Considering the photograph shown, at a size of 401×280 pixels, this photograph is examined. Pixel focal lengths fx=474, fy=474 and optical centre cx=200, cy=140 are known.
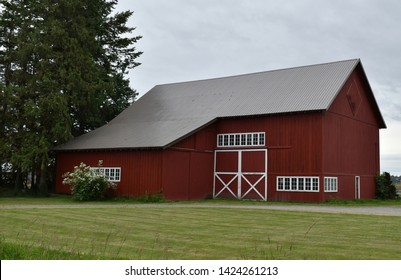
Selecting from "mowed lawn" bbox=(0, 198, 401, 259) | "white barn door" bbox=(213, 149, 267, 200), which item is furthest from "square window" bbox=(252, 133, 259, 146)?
"mowed lawn" bbox=(0, 198, 401, 259)

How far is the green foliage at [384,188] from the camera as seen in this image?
36469 mm

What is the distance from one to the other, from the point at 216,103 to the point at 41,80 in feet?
41.6

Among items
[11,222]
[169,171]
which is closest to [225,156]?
[169,171]

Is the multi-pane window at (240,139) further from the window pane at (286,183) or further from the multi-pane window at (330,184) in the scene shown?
the multi-pane window at (330,184)

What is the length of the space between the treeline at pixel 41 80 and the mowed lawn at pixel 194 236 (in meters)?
15.3

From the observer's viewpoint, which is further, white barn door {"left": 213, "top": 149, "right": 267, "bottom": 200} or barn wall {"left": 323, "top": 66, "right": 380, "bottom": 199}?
white barn door {"left": 213, "top": 149, "right": 267, "bottom": 200}

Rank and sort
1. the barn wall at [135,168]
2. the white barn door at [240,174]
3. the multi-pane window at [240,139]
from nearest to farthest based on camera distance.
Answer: the barn wall at [135,168]
the white barn door at [240,174]
the multi-pane window at [240,139]

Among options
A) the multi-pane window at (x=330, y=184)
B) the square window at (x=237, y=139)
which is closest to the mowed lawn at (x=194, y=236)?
the multi-pane window at (x=330, y=184)

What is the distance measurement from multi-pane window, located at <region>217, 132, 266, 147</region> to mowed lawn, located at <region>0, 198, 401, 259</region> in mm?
13101

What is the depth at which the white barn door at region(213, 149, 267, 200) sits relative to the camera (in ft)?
104

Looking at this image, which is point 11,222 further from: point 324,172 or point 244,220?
point 324,172

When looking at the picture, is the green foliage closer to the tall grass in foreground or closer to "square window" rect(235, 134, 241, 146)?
"square window" rect(235, 134, 241, 146)

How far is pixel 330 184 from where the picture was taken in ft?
99.8

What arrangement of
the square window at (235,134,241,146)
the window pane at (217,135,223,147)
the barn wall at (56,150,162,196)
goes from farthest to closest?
the window pane at (217,135,223,147) → the square window at (235,134,241,146) → the barn wall at (56,150,162,196)
